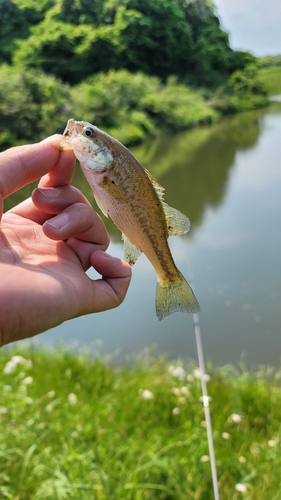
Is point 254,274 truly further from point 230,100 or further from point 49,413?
point 230,100

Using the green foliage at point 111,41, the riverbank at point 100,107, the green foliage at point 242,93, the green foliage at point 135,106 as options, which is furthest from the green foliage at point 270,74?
the green foliage at point 135,106

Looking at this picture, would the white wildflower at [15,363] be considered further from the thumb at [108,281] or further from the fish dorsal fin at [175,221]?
the fish dorsal fin at [175,221]

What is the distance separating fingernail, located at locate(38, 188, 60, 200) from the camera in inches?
59.2

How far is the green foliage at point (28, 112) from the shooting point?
13455 millimetres

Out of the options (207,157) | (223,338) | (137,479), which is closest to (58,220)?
(137,479)

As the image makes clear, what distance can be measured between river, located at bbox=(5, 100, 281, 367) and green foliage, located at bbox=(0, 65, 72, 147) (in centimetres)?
240

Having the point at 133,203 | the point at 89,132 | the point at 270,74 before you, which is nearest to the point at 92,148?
the point at 89,132

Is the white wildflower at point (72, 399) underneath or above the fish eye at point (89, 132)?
underneath

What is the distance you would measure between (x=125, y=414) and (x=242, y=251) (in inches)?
206

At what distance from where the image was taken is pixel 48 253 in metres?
1.60

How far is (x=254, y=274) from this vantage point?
7.11 m

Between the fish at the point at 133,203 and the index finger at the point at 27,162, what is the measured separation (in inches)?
2.9

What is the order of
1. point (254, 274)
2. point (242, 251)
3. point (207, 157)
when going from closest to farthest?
point (254, 274) < point (242, 251) < point (207, 157)

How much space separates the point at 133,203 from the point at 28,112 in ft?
45.1
